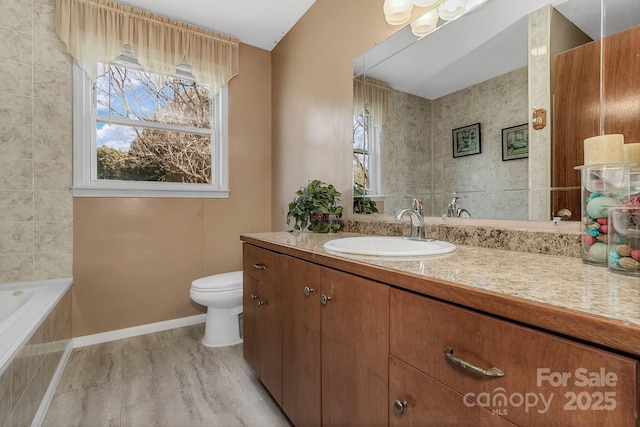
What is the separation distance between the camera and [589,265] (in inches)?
30.1

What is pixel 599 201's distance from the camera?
0.75 metres

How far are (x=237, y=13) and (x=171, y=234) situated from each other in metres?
1.86

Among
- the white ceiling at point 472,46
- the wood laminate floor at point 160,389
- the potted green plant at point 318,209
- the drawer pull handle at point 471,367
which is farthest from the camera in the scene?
the potted green plant at point 318,209

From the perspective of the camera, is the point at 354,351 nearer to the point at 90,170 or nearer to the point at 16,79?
the point at 90,170

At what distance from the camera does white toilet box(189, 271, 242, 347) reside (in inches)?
78.5

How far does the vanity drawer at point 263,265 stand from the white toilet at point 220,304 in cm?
46

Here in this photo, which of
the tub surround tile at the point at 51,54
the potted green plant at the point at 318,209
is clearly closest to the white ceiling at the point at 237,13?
the tub surround tile at the point at 51,54

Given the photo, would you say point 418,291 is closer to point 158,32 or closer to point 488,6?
point 488,6

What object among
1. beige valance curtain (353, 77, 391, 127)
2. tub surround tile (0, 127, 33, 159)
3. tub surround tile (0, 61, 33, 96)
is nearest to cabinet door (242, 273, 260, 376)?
beige valance curtain (353, 77, 391, 127)

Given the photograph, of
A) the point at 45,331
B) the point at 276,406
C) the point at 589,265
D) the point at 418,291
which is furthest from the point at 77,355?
the point at 589,265

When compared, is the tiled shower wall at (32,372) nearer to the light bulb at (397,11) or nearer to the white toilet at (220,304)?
the white toilet at (220,304)

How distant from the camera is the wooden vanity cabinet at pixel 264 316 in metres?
1.32

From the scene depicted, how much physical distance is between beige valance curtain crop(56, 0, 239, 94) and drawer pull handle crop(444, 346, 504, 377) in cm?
266

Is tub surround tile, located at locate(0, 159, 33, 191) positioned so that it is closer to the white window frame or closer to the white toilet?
the white window frame
